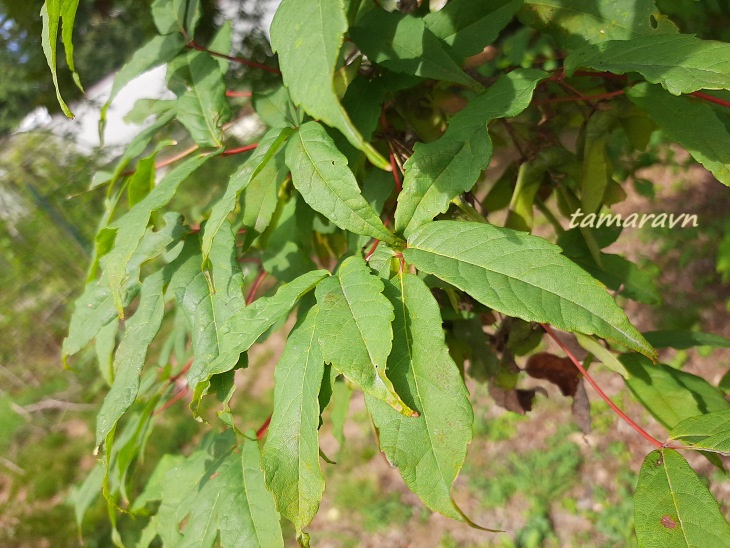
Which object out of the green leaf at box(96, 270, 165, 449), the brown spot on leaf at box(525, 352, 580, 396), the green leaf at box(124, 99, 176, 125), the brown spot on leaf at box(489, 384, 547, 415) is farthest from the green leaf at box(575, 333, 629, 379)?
the green leaf at box(124, 99, 176, 125)

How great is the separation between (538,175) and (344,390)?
0.61 m

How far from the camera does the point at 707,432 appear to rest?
2.14 feet

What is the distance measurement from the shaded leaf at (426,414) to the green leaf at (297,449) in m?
0.06

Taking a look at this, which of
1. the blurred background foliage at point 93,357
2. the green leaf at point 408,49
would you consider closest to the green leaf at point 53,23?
the green leaf at point 408,49

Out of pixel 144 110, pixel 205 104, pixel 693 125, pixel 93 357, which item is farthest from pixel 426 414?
pixel 93 357

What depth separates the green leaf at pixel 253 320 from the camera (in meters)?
0.64

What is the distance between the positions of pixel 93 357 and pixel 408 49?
251 cm

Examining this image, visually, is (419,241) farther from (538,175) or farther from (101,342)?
(101,342)

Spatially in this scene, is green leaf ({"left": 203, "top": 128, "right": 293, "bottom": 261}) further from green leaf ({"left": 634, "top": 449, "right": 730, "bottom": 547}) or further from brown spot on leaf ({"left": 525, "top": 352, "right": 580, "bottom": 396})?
brown spot on leaf ({"left": 525, "top": 352, "right": 580, "bottom": 396})

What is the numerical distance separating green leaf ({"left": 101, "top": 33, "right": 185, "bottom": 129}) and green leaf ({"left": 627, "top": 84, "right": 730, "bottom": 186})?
0.74m

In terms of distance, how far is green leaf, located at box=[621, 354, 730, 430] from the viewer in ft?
2.89

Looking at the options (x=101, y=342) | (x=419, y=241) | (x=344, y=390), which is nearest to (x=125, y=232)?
(x=101, y=342)

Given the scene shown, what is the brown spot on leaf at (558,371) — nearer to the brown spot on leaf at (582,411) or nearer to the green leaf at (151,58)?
the brown spot on leaf at (582,411)

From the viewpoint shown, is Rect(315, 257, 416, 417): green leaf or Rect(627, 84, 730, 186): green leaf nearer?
Rect(315, 257, 416, 417): green leaf
